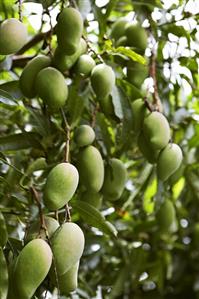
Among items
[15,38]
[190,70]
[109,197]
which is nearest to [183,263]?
[190,70]

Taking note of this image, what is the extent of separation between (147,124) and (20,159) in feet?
0.83

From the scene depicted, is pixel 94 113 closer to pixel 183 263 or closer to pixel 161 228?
pixel 161 228

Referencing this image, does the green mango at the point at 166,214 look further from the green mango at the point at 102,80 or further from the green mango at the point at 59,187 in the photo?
the green mango at the point at 59,187

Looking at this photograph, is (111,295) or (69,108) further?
(111,295)

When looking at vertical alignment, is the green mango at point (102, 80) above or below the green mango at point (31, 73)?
below

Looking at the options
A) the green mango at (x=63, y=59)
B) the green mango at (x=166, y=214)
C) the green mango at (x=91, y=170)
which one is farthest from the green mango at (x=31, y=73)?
the green mango at (x=166, y=214)

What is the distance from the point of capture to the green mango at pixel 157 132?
0.85 m

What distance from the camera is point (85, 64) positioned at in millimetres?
856

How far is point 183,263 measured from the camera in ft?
5.97

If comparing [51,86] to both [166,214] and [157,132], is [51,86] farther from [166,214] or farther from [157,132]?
[166,214]

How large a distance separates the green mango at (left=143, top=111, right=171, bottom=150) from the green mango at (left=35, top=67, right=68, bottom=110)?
0.44 feet

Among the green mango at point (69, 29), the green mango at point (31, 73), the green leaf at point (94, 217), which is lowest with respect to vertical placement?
the green leaf at point (94, 217)

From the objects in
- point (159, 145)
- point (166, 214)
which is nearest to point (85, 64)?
point (159, 145)

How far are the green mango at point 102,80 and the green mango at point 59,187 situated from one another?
0.56 feet
